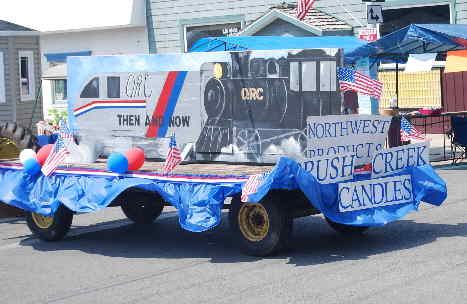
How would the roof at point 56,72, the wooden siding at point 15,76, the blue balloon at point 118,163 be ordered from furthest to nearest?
the roof at point 56,72 < the wooden siding at point 15,76 < the blue balloon at point 118,163

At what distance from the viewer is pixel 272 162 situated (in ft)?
34.0

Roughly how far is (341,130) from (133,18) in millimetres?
21447

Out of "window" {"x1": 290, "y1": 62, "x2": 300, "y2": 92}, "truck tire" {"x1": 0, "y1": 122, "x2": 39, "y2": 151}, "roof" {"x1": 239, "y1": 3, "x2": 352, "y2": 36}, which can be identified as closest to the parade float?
"window" {"x1": 290, "y1": 62, "x2": 300, "y2": 92}

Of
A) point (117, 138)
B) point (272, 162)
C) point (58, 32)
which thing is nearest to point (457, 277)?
point (272, 162)

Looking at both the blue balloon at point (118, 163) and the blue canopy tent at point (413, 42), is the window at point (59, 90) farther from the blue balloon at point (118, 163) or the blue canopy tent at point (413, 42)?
the blue balloon at point (118, 163)

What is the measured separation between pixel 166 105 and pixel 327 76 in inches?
84.1

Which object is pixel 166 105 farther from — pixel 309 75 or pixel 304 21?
pixel 304 21

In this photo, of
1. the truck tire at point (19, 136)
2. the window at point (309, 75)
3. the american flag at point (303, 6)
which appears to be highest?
the american flag at point (303, 6)

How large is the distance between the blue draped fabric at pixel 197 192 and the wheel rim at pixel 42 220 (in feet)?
0.92

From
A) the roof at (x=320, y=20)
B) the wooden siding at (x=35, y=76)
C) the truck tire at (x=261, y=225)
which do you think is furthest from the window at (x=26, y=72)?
the truck tire at (x=261, y=225)

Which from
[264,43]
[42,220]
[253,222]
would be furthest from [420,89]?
[253,222]

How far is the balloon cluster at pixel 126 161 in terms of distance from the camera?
10383mm

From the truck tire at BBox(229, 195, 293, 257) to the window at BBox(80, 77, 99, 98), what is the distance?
9.22 ft

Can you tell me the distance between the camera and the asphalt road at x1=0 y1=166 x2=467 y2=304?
815 cm
